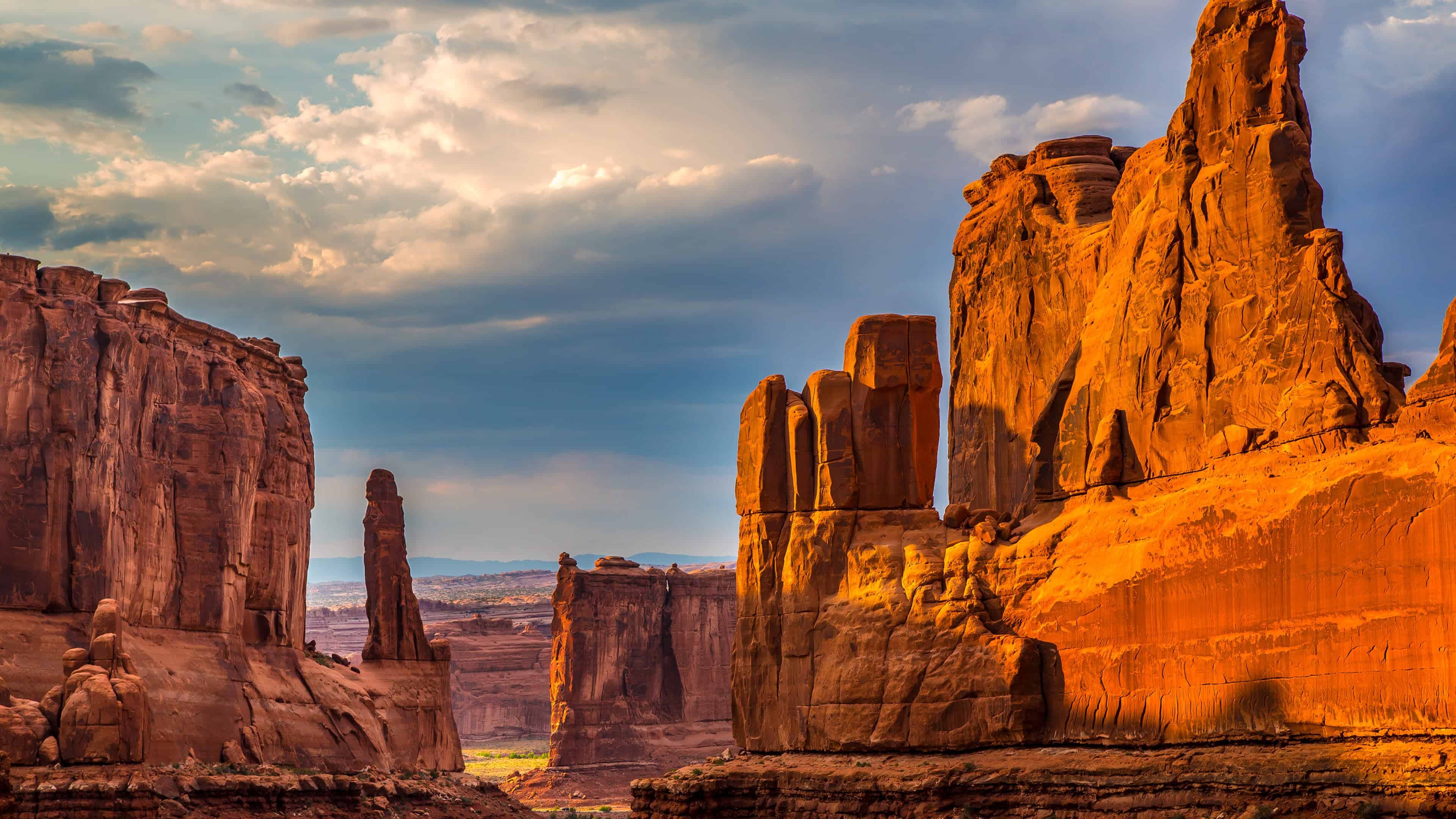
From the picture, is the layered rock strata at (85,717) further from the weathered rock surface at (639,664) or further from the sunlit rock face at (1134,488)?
the weathered rock surface at (639,664)

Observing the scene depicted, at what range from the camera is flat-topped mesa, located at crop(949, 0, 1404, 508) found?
3394 centimetres

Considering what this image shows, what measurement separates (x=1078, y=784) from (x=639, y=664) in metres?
73.4

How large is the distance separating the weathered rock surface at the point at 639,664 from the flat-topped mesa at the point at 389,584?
70.9 ft

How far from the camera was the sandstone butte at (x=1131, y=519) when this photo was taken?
30.7 m

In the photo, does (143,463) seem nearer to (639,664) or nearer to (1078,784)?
(1078,784)

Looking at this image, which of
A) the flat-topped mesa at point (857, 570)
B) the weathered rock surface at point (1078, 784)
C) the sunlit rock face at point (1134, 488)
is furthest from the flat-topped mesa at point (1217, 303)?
the weathered rock surface at point (1078, 784)

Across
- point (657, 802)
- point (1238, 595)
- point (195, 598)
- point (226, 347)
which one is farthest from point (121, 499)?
point (1238, 595)

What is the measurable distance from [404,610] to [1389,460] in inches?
2224

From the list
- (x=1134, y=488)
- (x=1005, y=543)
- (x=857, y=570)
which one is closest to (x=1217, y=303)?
(x=1134, y=488)

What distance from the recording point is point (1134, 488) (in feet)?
127

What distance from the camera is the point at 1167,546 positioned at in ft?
116

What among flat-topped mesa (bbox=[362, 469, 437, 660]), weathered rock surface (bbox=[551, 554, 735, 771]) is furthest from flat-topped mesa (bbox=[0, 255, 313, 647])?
weathered rock surface (bbox=[551, 554, 735, 771])

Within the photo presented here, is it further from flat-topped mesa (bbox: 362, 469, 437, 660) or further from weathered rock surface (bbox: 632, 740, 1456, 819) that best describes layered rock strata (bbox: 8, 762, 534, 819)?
weathered rock surface (bbox: 632, 740, 1456, 819)

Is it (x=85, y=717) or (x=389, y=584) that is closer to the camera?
(x=85, y=717)
